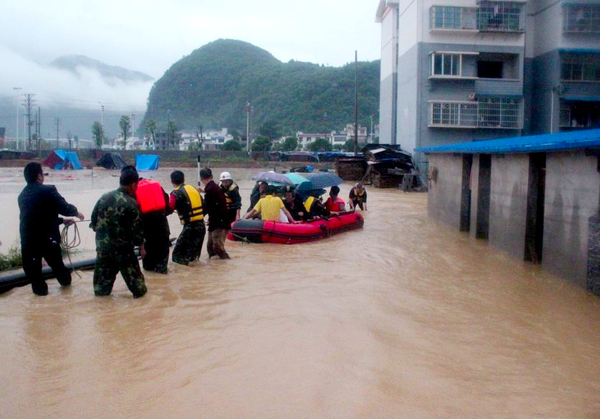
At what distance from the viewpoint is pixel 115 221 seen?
7598 mm

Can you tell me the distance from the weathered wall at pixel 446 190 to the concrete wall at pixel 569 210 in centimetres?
645

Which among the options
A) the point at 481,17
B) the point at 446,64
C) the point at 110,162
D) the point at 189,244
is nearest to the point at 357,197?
the point at 189,244

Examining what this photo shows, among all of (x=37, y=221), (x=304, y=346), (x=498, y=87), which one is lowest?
(x=304, y=346)

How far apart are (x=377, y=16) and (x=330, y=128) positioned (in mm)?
76696

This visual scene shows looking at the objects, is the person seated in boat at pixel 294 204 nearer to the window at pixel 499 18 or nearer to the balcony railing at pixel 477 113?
the balcony railing at pixel 477 113

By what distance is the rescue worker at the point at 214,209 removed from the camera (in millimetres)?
10539

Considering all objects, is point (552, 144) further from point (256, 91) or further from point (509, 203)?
point (256, 91)

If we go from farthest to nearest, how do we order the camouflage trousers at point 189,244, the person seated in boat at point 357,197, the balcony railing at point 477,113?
the balcony railing at point 477,113 < the person seated in boat at point 357,197 < the camouflage trousers at point 189,244

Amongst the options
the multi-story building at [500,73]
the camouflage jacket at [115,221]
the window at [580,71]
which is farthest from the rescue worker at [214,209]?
the window at [580,71]

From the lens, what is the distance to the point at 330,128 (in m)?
126

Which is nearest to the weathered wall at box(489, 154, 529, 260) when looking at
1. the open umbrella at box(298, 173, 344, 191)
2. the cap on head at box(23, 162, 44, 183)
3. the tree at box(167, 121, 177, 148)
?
the open umbrella at box(298, 173, 344, 191)

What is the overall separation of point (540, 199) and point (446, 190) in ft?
22.0

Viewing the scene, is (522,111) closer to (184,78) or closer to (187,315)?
(187,315)

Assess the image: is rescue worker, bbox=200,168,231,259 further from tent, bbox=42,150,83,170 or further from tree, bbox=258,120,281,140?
tree, bbox=258,120,281,140
